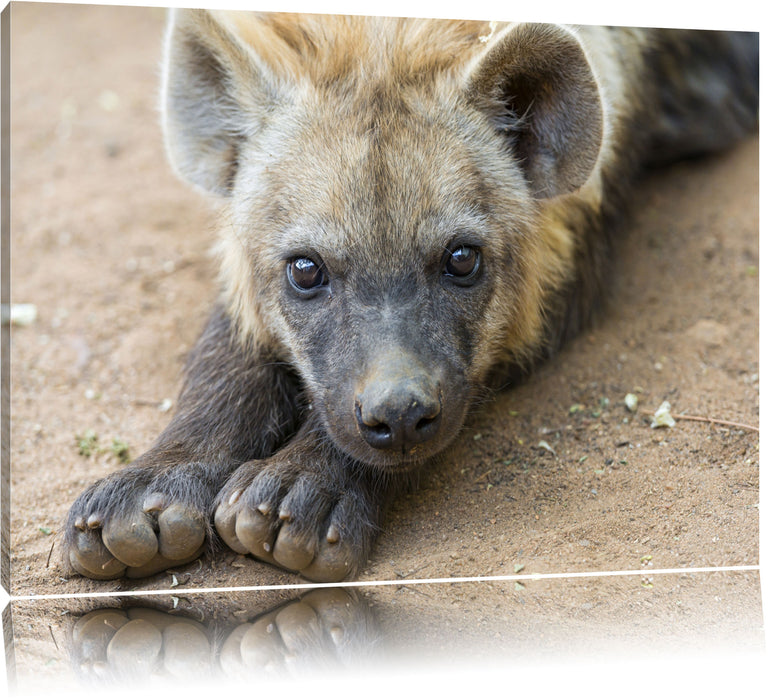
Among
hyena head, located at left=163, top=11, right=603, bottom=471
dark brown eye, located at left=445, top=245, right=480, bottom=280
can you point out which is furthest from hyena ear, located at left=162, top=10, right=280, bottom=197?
dark brown eye, located at left=445, top=245, right=480, bottom=280

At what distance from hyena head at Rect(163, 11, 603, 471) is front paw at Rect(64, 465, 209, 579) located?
0.36 meters

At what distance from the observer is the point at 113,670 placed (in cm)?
184

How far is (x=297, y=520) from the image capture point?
202 centimetres

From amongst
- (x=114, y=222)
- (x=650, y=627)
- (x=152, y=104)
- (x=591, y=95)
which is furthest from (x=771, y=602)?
(x=152, y=104)

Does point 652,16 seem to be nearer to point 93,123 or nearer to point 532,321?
point 532,321

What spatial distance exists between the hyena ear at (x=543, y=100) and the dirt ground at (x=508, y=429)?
2.12 feet

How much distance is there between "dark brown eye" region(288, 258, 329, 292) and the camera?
2.17 m

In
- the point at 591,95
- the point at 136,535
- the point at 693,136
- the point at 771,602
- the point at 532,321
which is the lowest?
the point at 771,602

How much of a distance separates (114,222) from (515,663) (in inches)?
92.0

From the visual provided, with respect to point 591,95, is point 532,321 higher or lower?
lower

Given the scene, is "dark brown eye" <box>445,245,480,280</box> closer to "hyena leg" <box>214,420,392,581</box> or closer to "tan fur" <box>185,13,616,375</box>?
"tan fur" <box>185,13,616,375</box>

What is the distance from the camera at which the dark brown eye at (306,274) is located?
2170mm

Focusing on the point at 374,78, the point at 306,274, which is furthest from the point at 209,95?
the point at 306,274

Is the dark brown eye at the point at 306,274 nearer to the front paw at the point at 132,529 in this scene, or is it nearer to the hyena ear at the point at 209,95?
the hyena ear at the point at 209,95
